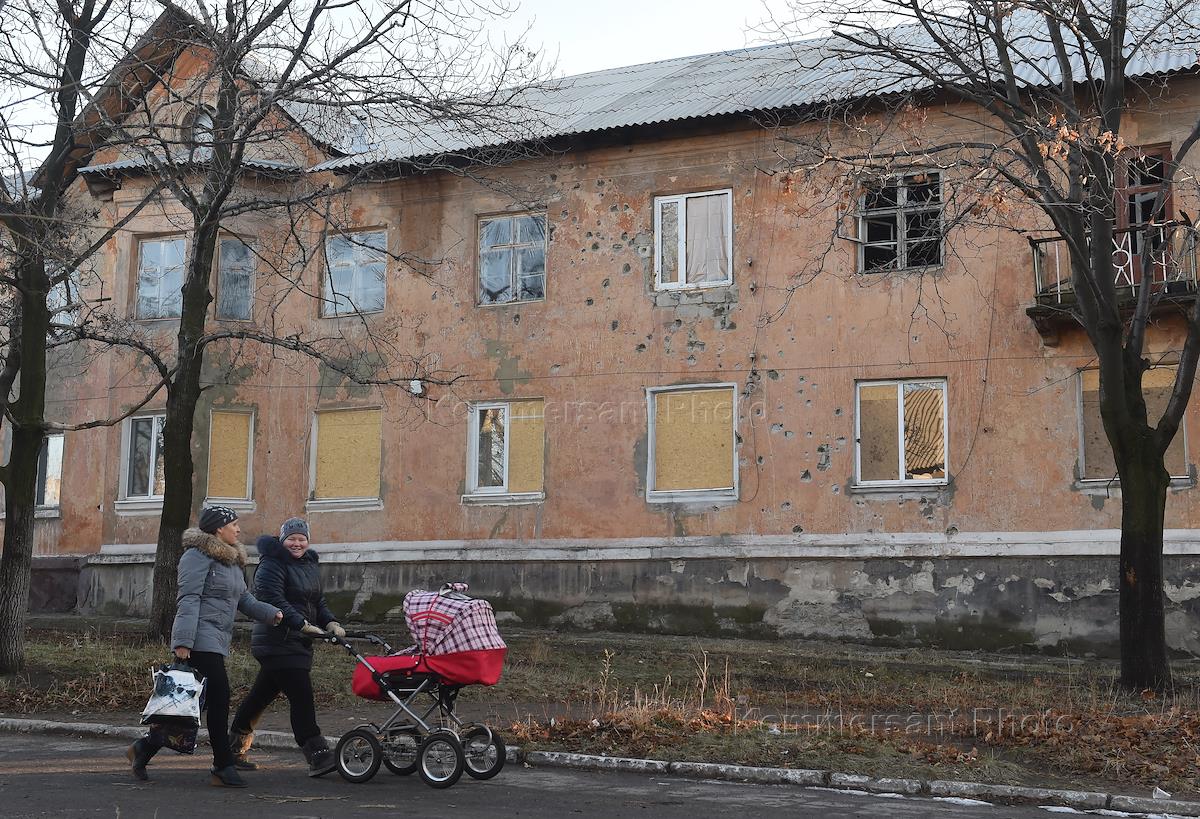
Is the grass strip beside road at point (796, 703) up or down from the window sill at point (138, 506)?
down

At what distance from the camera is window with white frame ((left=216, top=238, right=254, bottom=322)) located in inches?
919

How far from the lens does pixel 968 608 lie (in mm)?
17578

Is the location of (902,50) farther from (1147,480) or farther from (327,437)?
(327,437)

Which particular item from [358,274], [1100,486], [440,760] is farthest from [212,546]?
[358,274]

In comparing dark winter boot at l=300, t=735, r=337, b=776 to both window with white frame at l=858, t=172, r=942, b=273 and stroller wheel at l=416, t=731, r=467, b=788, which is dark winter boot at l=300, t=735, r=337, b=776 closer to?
stroller wheel at l=416, t=731, r=467, b=788

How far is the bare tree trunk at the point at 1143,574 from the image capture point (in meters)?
12.1

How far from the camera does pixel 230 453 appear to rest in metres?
22.9

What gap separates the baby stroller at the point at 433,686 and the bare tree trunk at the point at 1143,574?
6.93 meters

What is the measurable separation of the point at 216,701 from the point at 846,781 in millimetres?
3937

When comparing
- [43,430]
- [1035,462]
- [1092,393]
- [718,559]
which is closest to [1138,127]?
[1092,393]

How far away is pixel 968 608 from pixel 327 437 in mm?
10941

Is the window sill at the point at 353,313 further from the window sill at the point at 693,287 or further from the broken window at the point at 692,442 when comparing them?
the broken window at the point at 692,442

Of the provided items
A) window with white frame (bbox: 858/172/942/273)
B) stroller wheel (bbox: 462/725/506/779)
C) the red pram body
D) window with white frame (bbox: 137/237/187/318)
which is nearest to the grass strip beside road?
stroller wheel (bbox: 462/725/506/779)

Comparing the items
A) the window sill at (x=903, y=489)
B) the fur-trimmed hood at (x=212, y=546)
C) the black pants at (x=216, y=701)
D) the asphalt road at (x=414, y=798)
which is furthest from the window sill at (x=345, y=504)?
the black pants at (x=216, y=701)
